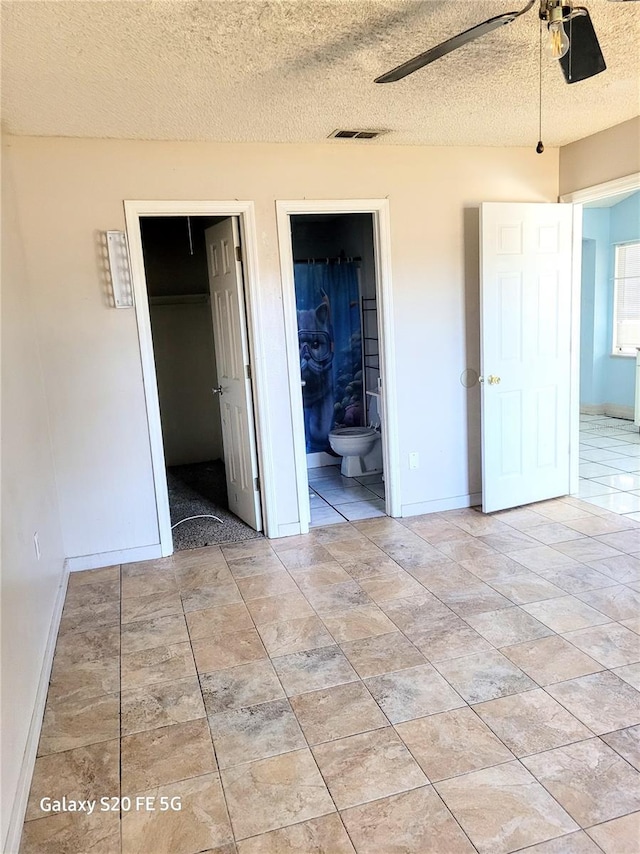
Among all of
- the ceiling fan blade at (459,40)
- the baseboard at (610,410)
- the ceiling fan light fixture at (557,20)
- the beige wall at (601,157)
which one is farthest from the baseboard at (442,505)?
the baseboard at (610,410)

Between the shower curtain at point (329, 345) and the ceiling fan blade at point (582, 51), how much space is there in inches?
140

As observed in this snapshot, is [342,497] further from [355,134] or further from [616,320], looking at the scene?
[616,320]

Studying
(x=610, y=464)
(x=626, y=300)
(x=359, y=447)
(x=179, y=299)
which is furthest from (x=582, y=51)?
(x=626, y=300)

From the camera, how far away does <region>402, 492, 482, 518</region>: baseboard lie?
4207mm

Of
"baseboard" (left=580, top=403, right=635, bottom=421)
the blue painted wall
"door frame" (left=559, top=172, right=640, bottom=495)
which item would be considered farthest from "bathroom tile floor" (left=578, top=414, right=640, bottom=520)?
the blue painted wall

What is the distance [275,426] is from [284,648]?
1.59 metres

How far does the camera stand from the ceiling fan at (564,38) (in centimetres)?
176

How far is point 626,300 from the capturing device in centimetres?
693

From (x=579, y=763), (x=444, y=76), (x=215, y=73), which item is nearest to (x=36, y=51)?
(x=215, y=73)

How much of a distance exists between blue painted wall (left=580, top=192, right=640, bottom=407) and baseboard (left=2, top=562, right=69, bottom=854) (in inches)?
Answer: 259

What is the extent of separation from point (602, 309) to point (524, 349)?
377 centimetres

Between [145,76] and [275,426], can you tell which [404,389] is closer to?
[275,426]

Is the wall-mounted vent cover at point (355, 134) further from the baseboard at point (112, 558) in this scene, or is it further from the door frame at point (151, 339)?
the baseboard at point (112, 558)

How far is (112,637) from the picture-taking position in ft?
9.14
